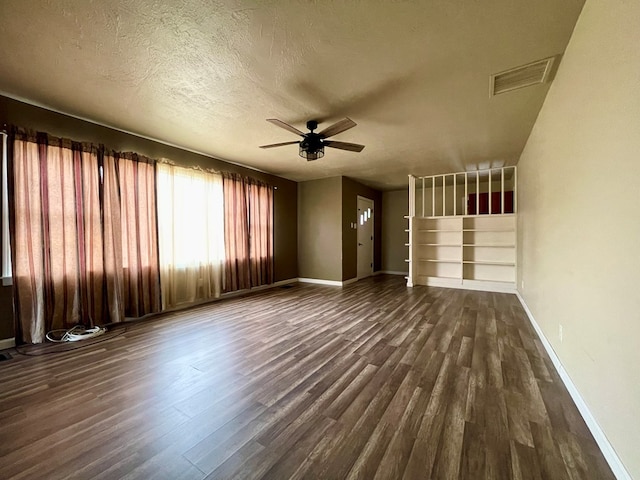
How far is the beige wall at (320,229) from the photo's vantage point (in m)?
6.23

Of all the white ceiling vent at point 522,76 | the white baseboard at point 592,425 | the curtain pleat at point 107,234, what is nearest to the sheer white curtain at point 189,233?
the curtain pleat at point 107,234

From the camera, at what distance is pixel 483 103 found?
2791 millimetres

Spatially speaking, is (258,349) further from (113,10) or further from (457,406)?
(113,10)

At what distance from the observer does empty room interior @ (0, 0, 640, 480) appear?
1.32 meters

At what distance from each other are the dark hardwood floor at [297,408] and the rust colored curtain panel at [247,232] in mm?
2001

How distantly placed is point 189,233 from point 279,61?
318 cm

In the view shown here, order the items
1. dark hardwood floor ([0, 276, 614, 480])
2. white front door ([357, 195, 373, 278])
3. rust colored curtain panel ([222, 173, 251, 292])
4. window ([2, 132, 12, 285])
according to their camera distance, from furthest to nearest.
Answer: white front door ([357, 195, 373, 278]) → rust colored curtain panel ([222, 173, 251, 292]) → window ([2, 132, 12, 285]) → dark hardwood floor ([0, 276, 614, 480])

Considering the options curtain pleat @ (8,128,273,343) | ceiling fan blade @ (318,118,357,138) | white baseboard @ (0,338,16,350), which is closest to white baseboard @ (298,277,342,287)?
curtain pleat @ (8,128,273,343)

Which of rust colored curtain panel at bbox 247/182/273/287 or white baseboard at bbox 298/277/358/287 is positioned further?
white baseboard at bbox 298/277/358/287

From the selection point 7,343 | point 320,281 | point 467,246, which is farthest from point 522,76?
point 7,343

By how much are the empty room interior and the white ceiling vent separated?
0.9 inches

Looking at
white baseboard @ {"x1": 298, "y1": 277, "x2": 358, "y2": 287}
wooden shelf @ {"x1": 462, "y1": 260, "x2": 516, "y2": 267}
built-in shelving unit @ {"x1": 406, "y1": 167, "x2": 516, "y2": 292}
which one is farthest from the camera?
white baseboard @ {"x1": 298, "y1": 277, "x2": 358, "y2": 287}

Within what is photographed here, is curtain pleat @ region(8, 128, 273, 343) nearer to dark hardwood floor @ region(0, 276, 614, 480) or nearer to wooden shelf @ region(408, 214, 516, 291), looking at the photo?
dark hardwood floor @ region(0, 276, 614, 480)

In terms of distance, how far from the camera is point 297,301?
4.65m
